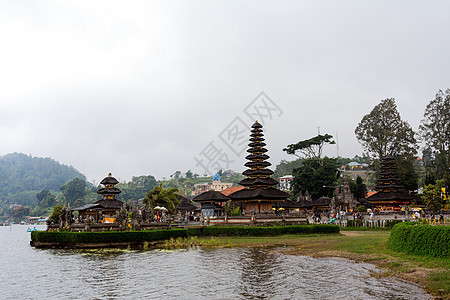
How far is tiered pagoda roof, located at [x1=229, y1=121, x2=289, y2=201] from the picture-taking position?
50.9m

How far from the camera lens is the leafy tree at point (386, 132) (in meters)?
70.9

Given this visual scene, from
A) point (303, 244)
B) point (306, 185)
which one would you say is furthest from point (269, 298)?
point (306, 185)

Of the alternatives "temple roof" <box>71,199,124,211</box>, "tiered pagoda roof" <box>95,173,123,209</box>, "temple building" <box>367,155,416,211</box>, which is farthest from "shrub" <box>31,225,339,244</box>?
"temple building" <box>367,155,416,211</box>

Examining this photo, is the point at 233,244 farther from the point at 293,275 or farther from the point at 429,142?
the point at 429,142

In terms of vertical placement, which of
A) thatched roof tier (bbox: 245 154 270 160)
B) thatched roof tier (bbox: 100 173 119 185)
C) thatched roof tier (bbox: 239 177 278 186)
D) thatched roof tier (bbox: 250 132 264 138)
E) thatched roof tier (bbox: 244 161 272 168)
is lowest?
thatched roof tier (bbox: 239 177 278 186)

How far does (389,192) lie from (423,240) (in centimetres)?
4979

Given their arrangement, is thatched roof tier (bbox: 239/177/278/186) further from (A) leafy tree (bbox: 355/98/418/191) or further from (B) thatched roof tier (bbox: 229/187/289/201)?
(A) leafy tree (bbox: 355/98/418/191)

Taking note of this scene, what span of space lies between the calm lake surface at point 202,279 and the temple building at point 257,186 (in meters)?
24.0

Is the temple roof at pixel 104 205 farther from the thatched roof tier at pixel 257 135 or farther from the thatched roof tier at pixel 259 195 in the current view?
the thatched roof tier at pixel 257 135

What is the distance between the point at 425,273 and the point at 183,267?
12561mm

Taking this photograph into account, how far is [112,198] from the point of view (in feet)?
190

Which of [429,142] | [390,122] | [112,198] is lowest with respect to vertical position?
[112,198]

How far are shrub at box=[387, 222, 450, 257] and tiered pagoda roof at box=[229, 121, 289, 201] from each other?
28.6 meters

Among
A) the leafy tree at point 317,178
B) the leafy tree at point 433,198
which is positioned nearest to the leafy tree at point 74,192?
the leafy tree at point 317,178
